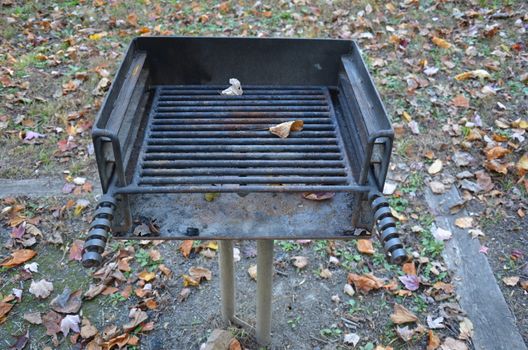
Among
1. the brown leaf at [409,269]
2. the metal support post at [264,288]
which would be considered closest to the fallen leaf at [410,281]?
the brown leaf at [409,269]

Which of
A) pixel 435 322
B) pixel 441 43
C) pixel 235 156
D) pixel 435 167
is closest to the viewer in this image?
pixel 235 156

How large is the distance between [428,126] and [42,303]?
2.78m

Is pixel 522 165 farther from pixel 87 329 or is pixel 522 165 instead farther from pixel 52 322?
pixel 52 322

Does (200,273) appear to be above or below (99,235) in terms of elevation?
below

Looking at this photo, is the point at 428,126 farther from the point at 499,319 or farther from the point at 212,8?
the point at 212,8

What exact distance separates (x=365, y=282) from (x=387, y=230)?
4.42ft

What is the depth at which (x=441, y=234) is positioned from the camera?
2775 mm

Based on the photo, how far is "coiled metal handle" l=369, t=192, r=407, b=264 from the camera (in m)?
1.21

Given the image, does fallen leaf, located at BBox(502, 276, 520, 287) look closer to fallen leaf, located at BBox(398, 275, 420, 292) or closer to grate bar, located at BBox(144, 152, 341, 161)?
fallen leaf, located at BBox(398, 275, 420, 292)

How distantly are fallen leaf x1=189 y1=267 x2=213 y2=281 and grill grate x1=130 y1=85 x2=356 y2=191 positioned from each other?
3.42 feet

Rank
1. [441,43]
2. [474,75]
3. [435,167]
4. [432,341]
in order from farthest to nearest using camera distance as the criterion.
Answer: [441,43] < [474,75] < [435,167] < [432,341]

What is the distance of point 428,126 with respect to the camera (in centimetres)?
352

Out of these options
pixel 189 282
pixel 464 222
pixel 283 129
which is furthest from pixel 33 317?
pixel 464 222

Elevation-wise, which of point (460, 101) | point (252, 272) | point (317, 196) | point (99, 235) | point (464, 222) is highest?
point (99, 235)
